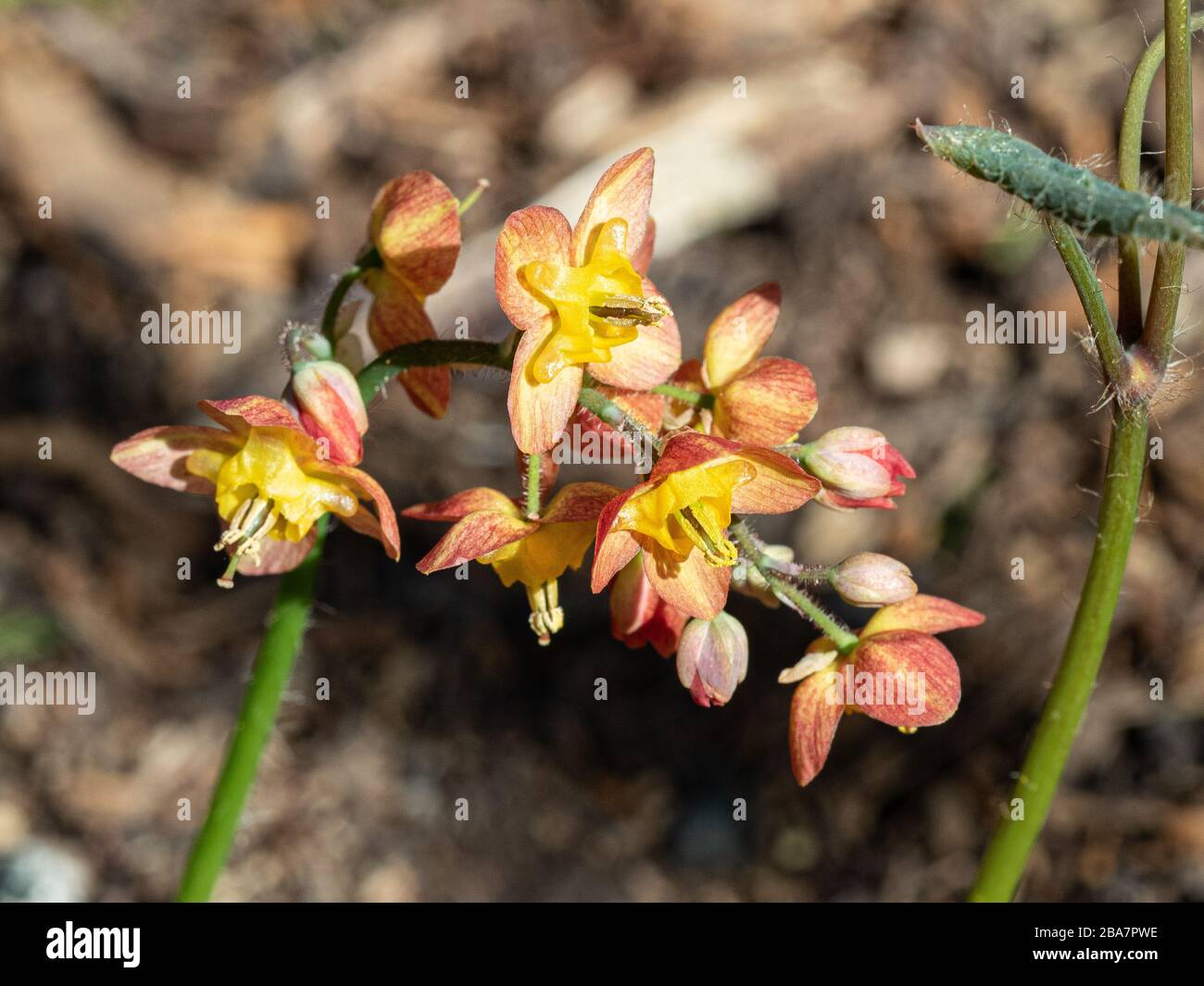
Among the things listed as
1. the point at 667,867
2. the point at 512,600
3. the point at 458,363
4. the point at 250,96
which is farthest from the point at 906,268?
the point at 458,363

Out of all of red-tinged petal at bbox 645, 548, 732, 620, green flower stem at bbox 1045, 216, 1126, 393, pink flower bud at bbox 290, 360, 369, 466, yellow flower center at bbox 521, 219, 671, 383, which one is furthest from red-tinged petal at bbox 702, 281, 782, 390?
pink flower bud at bbox 290, 360, 369, 466

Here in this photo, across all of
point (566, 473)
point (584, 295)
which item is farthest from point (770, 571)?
point (566, 473)

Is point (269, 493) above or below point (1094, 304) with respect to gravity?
below

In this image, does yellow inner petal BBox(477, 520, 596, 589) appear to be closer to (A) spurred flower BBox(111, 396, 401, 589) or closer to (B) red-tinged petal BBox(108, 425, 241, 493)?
(A) spurred flower BBox(111, 396, 401, 589)

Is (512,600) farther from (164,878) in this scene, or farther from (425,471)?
(164,878)

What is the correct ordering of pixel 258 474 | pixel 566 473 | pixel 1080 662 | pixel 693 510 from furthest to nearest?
pixel 566 473
pixel 1080 662
pixel 258 474
pixel 693 510

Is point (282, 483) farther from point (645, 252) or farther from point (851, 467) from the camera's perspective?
point (851, 467)

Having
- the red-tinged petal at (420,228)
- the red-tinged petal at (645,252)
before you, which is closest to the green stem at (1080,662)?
the red-tinged petal at (645,252)
